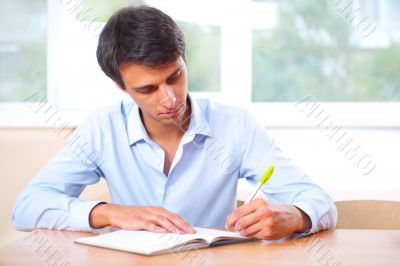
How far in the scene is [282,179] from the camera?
5.80 feet

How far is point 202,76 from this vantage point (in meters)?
3.55

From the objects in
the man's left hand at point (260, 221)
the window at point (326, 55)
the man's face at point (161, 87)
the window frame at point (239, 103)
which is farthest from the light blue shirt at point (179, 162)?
the window at point (326, 55)

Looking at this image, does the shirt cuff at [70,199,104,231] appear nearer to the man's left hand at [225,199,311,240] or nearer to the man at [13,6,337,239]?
the man at [13,6,337,239]

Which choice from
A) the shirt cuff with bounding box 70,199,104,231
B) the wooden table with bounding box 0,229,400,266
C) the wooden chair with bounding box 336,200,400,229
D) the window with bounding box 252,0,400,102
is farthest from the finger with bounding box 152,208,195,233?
the window with bounding box 252,0,400,102

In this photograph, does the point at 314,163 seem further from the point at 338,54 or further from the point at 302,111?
the point at 338,54

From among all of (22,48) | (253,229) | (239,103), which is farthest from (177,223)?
(22,48)

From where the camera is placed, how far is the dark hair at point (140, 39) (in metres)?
1.72

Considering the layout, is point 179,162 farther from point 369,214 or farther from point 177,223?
point 369,214

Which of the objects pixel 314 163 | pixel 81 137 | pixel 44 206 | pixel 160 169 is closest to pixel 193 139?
pixel 160 169

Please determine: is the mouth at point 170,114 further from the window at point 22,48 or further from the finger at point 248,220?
the window at point 22,48

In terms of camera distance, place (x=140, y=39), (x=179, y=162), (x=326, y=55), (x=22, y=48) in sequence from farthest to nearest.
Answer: (x=22, y=48), (x=326, y=55), (x=179, y=162), (x=140, y=39)

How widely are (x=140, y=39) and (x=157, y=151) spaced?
340 millimetres

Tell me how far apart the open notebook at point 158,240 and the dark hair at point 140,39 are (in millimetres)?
502

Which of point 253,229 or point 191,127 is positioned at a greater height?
point 191,127
